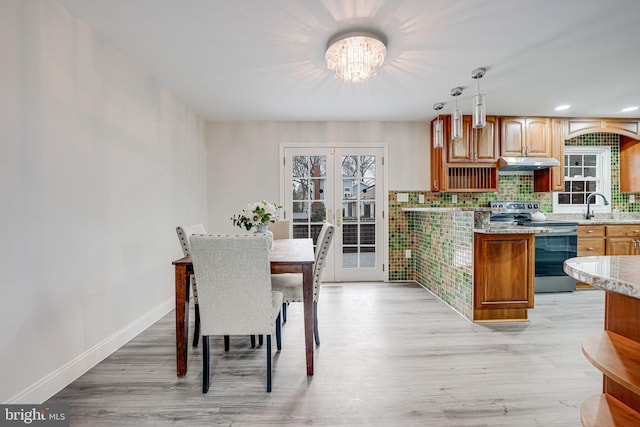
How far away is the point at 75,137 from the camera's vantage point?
1.80 m

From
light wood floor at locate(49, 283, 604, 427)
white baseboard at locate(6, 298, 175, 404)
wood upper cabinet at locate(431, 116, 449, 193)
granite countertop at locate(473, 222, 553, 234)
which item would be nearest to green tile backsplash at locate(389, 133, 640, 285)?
wood upper cabinet at locate(431, 116, 449, 193)

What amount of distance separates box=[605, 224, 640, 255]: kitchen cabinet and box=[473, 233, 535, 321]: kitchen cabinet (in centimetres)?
190

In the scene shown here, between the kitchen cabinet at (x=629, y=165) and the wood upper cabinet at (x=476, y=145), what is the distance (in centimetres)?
199

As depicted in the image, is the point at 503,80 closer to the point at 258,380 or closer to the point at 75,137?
the point at 258,380

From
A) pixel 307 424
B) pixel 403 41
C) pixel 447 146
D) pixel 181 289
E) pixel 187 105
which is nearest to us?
pixel 307 424

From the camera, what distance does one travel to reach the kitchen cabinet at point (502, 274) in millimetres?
2531

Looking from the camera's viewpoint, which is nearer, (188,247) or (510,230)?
(188,247)

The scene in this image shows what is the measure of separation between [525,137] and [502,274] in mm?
2290

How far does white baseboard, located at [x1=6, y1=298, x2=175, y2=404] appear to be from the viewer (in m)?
1.48

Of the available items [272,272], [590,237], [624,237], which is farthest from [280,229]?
[624,237]

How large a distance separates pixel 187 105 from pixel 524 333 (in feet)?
13.6

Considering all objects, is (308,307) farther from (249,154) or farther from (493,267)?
(249,154)


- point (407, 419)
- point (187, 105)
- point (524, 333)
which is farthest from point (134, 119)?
point (524, 333)

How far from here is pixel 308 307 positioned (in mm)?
1736
